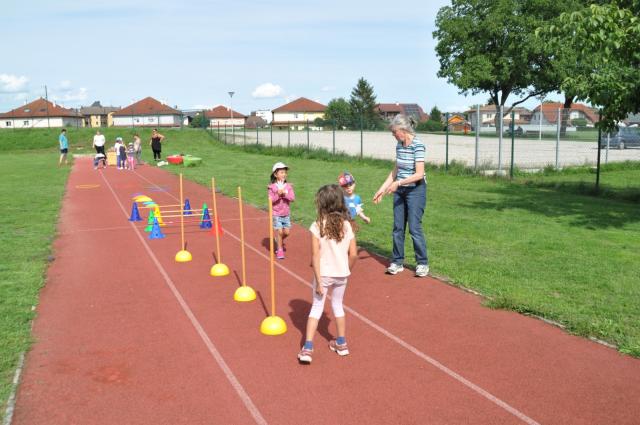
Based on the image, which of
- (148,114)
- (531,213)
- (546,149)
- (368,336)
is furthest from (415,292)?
(148,114)

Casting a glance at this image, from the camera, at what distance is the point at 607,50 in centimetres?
1006

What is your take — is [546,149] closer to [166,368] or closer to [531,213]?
[531,213]

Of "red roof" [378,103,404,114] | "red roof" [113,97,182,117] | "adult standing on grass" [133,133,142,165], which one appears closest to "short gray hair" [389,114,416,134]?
"adult standing on grass" [133,133,142,165]

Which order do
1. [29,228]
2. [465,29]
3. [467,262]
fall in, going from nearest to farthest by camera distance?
[467,262] → [29,228] → [465,29]

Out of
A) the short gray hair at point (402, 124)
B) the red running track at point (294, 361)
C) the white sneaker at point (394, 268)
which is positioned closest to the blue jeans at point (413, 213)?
the white sneaker at point (394, 268)

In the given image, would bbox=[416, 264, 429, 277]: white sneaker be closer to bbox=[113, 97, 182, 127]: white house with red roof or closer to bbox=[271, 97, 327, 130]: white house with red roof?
bbox=[113, 97, 182, 127]: white house with red roof

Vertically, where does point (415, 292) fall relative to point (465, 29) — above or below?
below

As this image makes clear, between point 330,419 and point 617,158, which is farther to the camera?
point 617,158

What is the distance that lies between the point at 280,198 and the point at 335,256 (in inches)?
153

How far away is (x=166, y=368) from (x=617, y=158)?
2652 cm

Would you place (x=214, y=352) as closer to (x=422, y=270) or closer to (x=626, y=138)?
(x=422, y=270)

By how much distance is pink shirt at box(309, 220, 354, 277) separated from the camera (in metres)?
5.09

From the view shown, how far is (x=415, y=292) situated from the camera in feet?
23.9

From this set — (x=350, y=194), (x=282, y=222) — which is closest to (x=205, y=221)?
(x=282, y=222)
